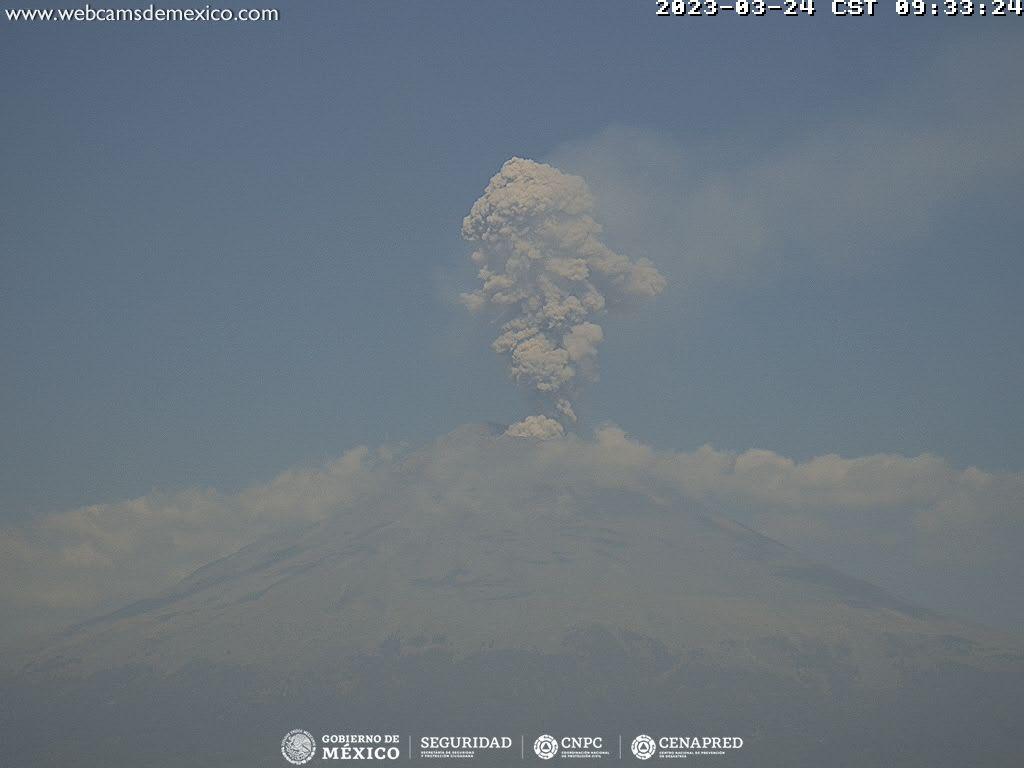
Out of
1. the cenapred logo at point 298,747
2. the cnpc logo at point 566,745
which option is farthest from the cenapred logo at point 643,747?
the cenapred logo at point 298,747

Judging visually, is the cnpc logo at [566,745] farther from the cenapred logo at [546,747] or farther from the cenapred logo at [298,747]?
the cenapred logo at [298,747]

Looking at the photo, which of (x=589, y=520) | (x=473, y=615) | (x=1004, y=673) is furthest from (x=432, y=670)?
(x=1004, y=673)

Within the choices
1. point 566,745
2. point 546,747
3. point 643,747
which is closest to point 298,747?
point 546,747

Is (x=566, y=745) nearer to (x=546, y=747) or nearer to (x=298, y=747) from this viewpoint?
(x=546, y=747)

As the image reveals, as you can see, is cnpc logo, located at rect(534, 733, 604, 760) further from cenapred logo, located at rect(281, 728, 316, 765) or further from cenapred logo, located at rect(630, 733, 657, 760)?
cenapred logo, located at rect(281, 728, 316, 765)

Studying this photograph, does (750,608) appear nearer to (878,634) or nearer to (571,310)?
(878,634)

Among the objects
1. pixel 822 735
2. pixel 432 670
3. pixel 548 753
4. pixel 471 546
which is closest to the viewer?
pixel 548 753
